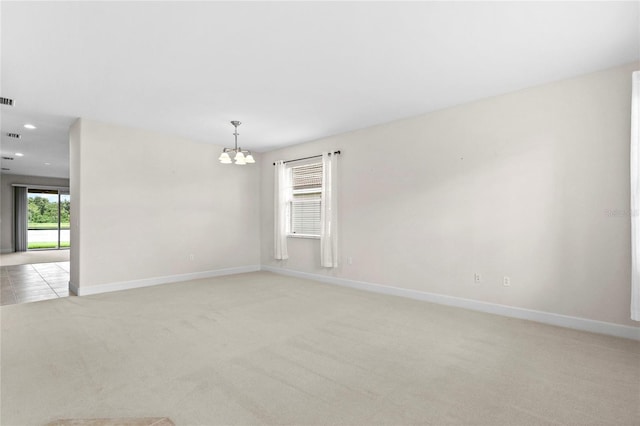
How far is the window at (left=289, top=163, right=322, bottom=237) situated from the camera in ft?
20.3

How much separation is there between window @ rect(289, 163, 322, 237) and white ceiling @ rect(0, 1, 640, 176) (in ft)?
5.86

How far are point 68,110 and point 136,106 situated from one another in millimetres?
1029

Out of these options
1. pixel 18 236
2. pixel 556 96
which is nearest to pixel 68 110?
pixel 556 96

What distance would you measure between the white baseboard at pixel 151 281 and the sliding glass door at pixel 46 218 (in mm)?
8183

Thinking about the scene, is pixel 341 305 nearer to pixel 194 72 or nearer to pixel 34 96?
pixel 194 72

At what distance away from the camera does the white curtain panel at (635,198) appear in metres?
2.85

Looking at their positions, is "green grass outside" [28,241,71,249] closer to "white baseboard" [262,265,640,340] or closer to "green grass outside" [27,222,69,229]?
"green grass outside" [27,222,69,229]

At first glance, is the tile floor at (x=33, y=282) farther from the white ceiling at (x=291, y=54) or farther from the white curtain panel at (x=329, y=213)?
the white curtain panel at (x=329, y=213)

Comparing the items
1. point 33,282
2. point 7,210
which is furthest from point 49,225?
point 33,282

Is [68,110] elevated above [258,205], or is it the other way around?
[68,110]

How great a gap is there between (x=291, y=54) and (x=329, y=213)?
10.5 feet

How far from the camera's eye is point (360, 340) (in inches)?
119

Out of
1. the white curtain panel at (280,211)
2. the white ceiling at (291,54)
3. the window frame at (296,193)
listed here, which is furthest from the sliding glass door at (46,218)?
the window frame at (296,193)

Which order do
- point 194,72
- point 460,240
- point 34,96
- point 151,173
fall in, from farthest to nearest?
point 151,173, point 460,240, point 34,96, point 194,72
